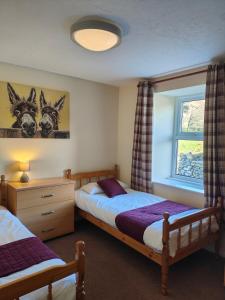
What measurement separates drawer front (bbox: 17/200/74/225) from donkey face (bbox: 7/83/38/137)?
104cm

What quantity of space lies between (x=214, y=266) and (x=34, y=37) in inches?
122

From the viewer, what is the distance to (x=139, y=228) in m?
2.32

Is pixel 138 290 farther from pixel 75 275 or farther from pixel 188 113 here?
pixel 188 113

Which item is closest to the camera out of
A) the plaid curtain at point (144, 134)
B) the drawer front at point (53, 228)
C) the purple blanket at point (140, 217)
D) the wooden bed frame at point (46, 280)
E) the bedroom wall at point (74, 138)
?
the wooden bed frame at point (46, 280)

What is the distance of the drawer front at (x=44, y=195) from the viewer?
2762mm

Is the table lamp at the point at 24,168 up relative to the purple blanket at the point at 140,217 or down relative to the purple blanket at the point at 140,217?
up

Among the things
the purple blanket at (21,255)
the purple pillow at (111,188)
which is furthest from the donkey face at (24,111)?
the purple blanket at (21,255)

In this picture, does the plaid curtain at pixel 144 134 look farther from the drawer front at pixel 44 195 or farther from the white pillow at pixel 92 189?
the drawer front at pixel 44 195

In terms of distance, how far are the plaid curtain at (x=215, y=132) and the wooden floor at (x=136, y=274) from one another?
2.51ft

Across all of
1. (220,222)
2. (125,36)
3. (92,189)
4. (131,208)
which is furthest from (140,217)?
(125,36)

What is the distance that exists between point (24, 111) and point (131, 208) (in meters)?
1.97

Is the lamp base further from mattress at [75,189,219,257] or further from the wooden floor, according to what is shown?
the wooden floor

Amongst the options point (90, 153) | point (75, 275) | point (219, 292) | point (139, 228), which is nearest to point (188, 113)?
point (90, 153)

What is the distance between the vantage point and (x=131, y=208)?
111 inches
